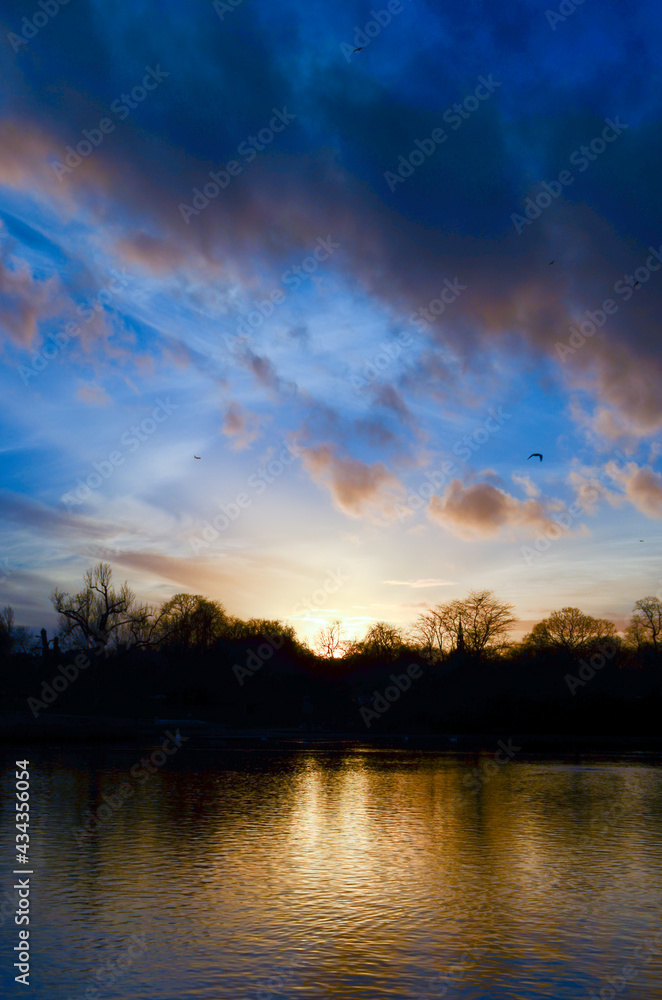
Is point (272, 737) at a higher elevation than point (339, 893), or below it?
below

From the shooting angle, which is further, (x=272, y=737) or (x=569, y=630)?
(x=569, y=630)

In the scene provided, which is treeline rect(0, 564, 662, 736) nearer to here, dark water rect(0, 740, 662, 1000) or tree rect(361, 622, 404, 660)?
tree rect(361, 622, 404, 660)

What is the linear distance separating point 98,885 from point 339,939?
18.9ft

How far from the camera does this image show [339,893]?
1591cm

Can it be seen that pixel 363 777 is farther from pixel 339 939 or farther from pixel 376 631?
pixel 376 631

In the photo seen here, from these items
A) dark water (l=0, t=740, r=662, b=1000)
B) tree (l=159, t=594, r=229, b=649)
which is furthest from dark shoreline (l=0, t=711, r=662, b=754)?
tree (l=159, t=594, r=229, b=649)

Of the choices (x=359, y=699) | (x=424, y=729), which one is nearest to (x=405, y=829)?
(x=424, y=729)

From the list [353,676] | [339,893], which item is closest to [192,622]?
[353,676]

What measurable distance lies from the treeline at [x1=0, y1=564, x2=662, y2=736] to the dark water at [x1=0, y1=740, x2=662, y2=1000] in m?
41.5

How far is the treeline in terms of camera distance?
71438 mm

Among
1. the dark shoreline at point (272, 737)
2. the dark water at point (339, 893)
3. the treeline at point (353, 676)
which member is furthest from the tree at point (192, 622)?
the dark water at point (339, 893)

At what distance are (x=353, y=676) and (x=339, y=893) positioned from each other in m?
87.3

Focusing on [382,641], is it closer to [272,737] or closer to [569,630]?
[569,630]

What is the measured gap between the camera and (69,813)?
2438cm
